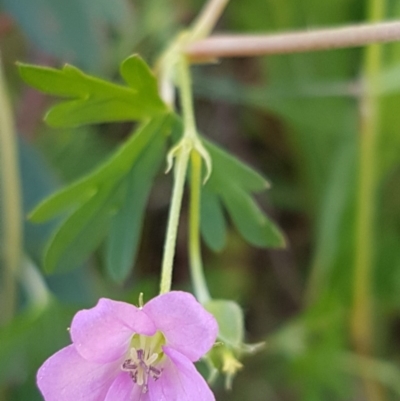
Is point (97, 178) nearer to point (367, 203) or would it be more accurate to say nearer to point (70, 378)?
point (70, 378)

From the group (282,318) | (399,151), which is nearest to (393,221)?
(399,151)

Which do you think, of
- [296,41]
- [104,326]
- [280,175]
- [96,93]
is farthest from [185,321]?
[280,175]

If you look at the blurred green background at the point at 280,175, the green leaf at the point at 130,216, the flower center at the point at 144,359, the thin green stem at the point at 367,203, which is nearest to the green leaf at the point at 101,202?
the green leaf at the point at 130,216

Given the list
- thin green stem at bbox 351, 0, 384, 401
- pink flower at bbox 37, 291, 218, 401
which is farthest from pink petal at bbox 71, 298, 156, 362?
thin green stem at bbox 351, 0, 384, 401

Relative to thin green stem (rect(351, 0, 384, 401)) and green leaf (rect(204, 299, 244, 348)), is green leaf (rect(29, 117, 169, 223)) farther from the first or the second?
thin green stem (rect(351, 0, 384, 401))

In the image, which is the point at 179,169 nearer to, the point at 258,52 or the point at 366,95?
the point at 258,52

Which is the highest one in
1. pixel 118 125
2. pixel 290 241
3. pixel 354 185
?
pixel 118 125

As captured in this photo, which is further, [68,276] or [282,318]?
[282,318]
